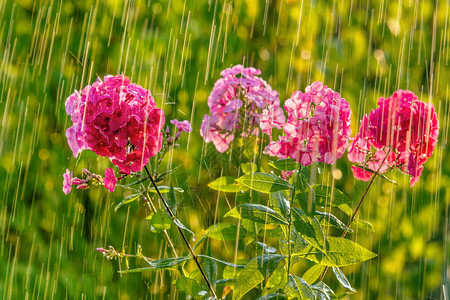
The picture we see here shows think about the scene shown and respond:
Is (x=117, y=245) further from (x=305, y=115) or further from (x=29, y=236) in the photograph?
(x=305, y=115)

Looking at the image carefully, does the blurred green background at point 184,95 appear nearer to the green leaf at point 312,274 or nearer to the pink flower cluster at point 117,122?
the green leaf at point 312,274

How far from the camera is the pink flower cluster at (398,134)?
1305 millimetres

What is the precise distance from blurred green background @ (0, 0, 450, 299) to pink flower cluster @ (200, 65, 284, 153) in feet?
1.55

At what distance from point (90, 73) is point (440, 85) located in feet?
5.16

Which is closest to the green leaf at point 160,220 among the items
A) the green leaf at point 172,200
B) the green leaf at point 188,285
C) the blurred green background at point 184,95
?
the green leaf at point 172,200

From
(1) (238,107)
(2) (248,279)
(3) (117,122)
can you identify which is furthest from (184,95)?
(2) (248,279)

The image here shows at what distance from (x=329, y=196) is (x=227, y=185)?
1.05 ft

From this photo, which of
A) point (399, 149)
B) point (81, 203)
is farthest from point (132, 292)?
point (399, 149)

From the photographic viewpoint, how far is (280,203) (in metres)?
1.21

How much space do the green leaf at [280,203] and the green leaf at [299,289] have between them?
5.4 inches

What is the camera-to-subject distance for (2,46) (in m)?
2.55

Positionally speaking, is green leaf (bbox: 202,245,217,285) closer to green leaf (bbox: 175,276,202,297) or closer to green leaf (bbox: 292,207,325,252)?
green leaf (bbox: 175,276,202,297)

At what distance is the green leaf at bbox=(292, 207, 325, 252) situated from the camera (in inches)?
42.5

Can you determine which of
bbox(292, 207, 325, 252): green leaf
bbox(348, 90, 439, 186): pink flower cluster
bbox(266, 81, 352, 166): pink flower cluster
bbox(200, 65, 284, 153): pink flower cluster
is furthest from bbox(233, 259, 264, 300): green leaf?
bbox(200, 65, 284, 153): pink flower cluster
